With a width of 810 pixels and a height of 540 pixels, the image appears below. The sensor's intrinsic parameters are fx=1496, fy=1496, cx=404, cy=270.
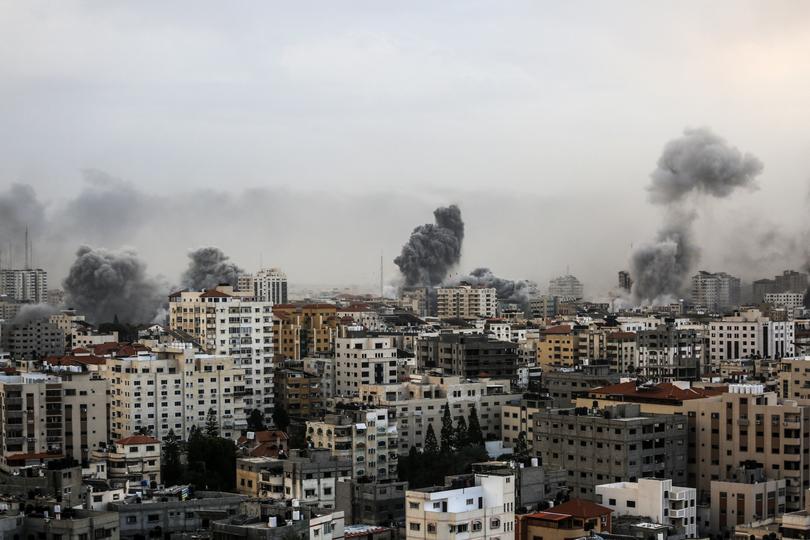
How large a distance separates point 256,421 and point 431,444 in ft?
26.4

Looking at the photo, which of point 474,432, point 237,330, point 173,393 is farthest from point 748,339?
point 173,393

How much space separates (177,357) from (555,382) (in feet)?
36.8

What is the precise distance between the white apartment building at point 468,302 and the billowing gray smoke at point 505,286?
15.3 metres

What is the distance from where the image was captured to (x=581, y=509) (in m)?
24.0

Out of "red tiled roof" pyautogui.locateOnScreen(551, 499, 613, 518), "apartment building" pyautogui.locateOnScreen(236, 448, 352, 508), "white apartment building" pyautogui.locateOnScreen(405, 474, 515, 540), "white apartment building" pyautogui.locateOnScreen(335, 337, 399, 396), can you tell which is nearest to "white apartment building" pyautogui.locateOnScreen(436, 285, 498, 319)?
"white apartment building" pyautogui.locateOnScreen(335, 337, 399, 396)

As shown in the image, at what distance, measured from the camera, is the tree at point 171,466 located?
31.8 metres

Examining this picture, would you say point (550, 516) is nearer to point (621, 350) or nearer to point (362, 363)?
point (362, 363)

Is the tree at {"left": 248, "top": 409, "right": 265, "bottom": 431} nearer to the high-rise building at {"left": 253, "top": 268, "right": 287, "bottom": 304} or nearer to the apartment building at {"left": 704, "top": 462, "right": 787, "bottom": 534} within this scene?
the apartment building at {"left": 704, "top": 462, "right": 787, "bottom": 534}

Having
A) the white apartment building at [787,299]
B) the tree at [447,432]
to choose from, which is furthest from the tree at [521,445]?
the white apartment building at [787,299]

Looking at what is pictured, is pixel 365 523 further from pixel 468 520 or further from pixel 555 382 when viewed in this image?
Result: pixel 555 382

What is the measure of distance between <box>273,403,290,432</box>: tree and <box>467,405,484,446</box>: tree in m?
6.16

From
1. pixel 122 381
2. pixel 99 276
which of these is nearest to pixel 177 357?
pixel 122 381

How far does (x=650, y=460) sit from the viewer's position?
101ft

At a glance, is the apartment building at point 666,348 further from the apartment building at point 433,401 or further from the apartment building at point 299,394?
the apartment building at point 433,401
